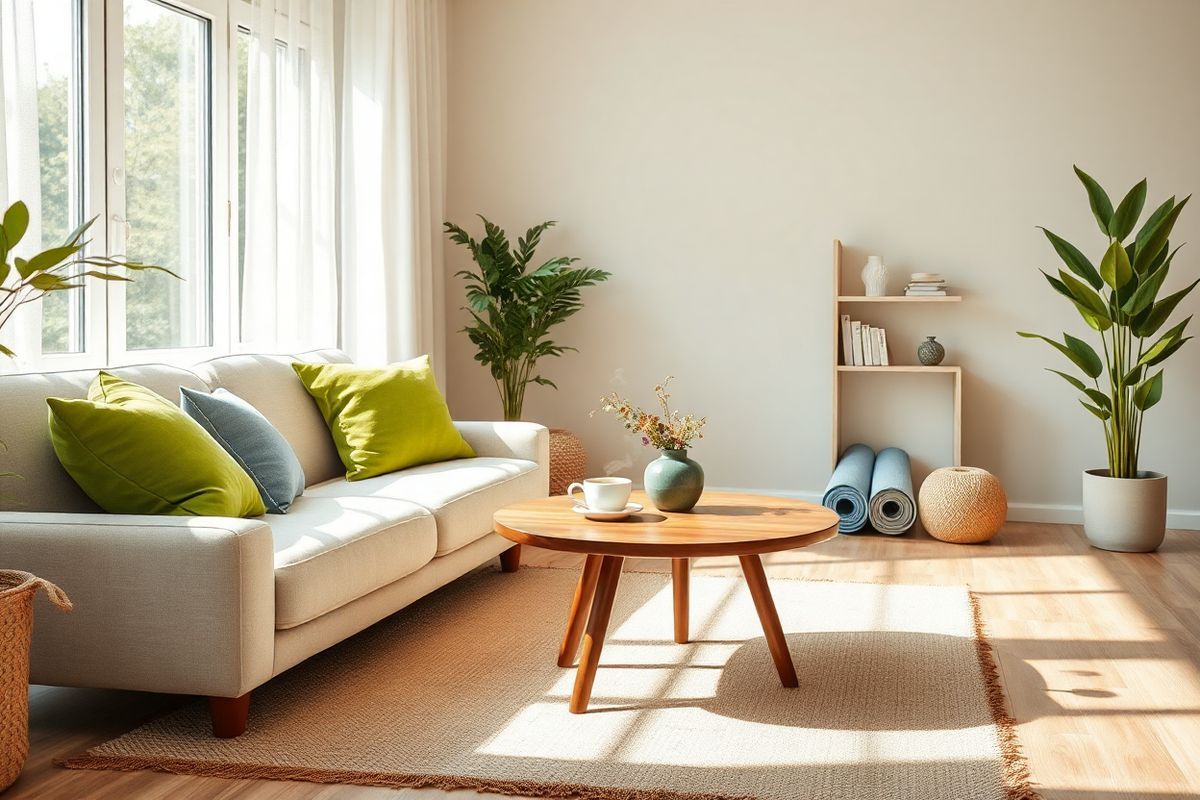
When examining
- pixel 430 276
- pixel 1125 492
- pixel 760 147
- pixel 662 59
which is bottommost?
pixel 1125 492

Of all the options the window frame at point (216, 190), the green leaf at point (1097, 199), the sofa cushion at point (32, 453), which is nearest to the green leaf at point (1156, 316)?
the green leaf at point (1097, 199)

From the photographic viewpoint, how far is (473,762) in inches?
94.6

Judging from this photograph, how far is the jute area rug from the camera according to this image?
7.64 ft

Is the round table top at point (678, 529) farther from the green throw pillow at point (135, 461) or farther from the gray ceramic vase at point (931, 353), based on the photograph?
the gray ceramic vase at point (931, 353)

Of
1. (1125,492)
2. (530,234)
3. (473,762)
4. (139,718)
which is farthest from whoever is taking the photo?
(530,234)

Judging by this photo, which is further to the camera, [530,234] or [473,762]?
[530,234]

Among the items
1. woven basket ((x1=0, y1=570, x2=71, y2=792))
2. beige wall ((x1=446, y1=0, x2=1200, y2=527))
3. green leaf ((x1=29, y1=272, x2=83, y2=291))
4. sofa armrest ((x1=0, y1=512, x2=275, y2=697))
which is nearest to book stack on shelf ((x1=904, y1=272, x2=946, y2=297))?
beige wall ((x1=446, y1=0, x2=1200, y2=527))

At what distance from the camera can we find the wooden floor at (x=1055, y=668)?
90.5 inches

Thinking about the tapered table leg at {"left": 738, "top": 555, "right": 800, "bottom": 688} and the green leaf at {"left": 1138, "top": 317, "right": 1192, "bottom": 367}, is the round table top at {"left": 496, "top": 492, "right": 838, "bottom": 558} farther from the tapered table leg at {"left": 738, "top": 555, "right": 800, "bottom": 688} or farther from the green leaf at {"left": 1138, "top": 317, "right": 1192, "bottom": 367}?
the green leaf at {"left": 1138, "top": 317, "right": 1192, "bottom": 367}

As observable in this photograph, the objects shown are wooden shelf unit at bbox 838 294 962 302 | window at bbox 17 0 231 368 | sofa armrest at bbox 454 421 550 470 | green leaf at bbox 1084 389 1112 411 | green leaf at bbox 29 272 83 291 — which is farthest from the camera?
wooden shelf unit at bbox 838 294 962 302

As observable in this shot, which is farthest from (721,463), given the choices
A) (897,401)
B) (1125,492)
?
(1125,492)

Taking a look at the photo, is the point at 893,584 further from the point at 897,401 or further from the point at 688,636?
the point at 897,401

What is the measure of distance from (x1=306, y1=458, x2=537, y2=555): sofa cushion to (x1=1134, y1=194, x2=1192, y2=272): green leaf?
8.17ft

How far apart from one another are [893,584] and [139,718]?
250 cm
